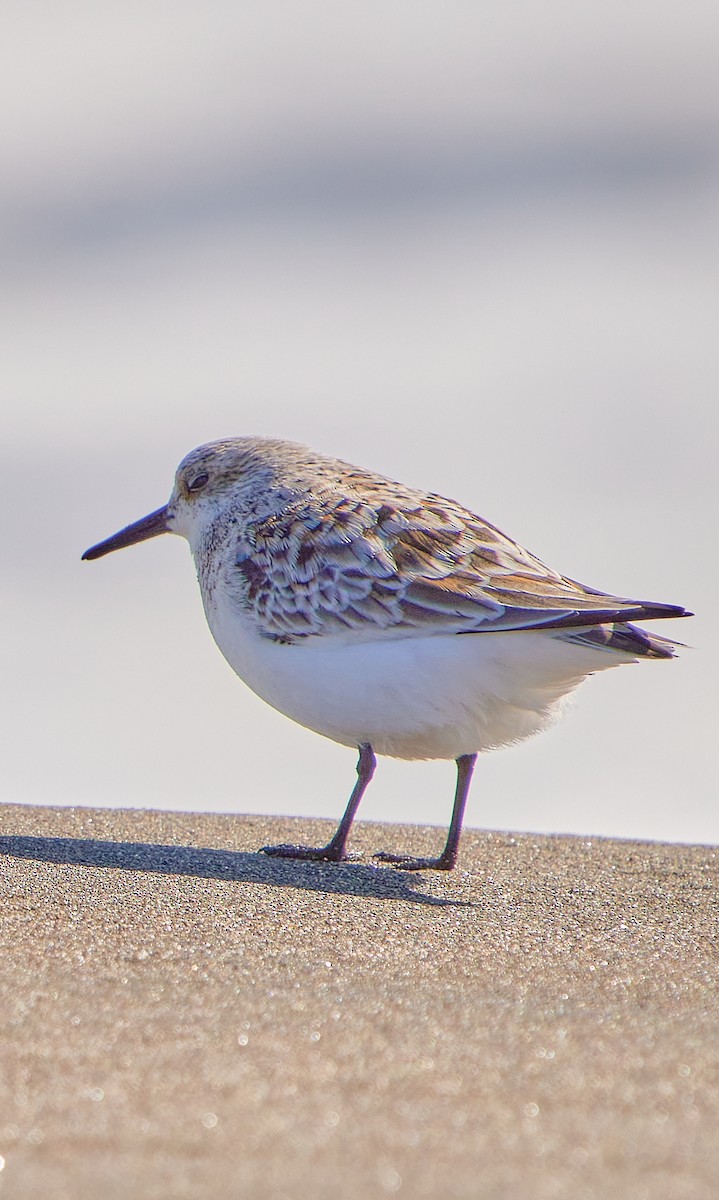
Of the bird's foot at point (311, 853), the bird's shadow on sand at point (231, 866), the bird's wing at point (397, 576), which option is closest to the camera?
the bird's shadow on sand at point (231, 866)

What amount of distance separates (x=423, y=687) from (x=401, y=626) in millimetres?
230

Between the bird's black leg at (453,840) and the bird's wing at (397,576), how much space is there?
0.76 meters

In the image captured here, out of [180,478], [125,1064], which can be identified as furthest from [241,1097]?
[180,478]

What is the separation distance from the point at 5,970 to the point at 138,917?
0.64m

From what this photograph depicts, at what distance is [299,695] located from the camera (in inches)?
203

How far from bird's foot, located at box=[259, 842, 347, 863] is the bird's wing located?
2.49 feet

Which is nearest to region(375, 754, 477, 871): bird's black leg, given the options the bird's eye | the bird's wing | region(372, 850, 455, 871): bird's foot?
region(372, 850, 455, 871): bird's foot

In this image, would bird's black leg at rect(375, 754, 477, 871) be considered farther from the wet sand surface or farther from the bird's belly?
the wet sand surface

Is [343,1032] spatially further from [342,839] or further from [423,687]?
[342,839]

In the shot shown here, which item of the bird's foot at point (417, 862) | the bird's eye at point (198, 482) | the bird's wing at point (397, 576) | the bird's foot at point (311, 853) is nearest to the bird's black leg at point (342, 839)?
the bird's foot at point (311, 853)

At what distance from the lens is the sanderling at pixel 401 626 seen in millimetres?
4848

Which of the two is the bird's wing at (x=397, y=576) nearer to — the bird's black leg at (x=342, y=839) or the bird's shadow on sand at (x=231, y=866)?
the bird's black leg at (x=342, y=839)

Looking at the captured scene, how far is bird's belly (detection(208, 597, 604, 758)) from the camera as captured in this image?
4.89 m

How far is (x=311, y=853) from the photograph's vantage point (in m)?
5.04
